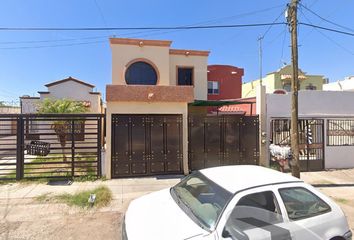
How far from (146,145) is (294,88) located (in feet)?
18.3

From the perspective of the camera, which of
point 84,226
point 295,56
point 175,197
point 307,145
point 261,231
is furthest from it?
point 307,145

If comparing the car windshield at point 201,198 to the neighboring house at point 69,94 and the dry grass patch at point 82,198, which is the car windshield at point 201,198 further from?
the neighboring house at point 69,94

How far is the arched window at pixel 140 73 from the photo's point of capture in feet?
56.1

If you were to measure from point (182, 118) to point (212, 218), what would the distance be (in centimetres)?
747

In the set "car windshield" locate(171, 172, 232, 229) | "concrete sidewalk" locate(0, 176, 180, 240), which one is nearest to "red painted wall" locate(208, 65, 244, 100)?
"concrete sidewalk" locate(0, 176, 180, 240)

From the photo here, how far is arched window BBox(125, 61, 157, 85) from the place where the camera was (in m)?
17.1

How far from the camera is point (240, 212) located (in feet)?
11.8

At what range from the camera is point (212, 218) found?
3.51 meters

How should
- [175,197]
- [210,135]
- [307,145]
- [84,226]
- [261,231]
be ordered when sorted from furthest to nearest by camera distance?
[307,145], [210,135], [84,226], [175,197], [261,231]

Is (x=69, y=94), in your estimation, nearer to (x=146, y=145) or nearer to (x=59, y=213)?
(x=146, y=145)

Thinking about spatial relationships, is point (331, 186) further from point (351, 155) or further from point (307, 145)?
point (351, 155)

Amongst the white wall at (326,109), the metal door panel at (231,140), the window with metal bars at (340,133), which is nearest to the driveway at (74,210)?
the white wall at (326,109)

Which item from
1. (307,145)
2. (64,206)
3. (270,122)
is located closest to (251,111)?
(270,122)

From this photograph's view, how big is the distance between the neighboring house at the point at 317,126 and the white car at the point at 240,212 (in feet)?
26.0
